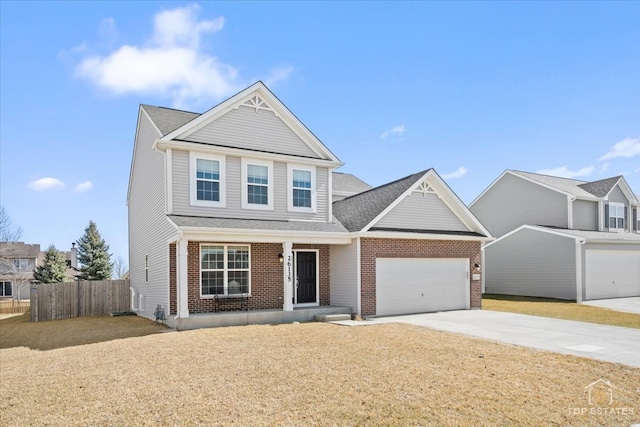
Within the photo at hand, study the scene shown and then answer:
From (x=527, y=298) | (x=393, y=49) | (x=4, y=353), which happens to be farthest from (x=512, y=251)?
(x=4, y=353)

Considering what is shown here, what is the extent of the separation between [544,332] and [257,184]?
413 inches

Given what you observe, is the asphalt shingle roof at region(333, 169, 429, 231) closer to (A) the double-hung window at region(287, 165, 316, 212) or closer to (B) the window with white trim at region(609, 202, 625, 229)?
(A) the double-hung window at region(287, 165, 316, 212)

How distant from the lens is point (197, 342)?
1073 cm

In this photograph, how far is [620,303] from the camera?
21.8m

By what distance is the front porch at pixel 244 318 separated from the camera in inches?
513

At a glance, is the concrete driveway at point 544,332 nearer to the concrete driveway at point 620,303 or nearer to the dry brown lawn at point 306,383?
the dry brown lawn at point 306,383

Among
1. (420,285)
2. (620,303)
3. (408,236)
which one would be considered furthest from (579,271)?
(408,236)

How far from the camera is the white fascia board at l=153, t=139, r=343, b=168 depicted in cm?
1445

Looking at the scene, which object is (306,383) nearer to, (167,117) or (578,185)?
(167,117)

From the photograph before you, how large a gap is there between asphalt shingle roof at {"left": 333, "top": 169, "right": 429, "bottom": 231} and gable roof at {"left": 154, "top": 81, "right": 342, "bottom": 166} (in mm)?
2224

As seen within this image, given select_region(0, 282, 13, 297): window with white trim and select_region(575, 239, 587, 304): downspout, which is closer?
select_region(575, 239, 587, 304): downspout

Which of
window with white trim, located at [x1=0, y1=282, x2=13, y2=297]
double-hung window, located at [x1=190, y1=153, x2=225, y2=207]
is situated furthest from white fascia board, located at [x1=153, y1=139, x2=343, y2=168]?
window with white trim, located at [x1=0, y1=282, x2=13, y2=297]

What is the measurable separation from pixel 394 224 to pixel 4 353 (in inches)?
508

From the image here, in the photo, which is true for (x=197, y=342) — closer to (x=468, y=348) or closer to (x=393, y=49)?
(x=468, y=348)
